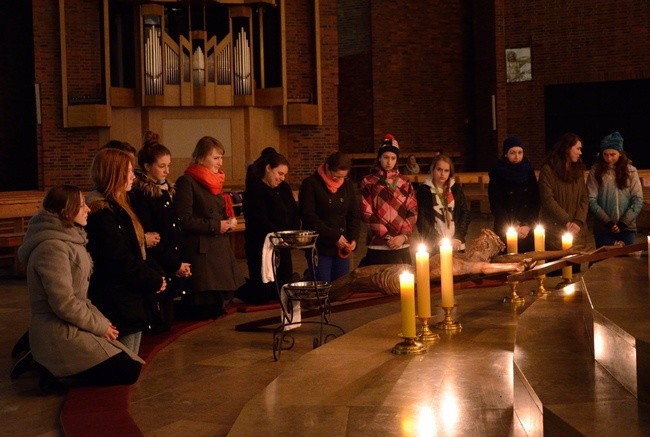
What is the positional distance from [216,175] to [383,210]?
4.54 ft

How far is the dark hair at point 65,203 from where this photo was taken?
16.7 feet

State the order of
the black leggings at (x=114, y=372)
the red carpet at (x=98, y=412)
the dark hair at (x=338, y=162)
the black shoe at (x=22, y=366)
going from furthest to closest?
the dark hair at (x=338, y=162), the black shoe at (x=22, y=366), the black leggings at (x=114, y=372), the red carpet at (x=98, y=412)

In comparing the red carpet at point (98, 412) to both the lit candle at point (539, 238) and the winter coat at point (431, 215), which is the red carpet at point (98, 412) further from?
the winter coat at point (431, 215)

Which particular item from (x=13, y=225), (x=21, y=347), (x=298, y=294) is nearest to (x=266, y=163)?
(x=298, y=294)

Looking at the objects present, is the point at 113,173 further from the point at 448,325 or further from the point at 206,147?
the point at 448,325

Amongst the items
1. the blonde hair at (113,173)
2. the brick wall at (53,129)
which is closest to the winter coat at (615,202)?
the blonde hair at (113,173)

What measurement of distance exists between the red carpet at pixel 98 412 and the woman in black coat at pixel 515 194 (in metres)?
4.07

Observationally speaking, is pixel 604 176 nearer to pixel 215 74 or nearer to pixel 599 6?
pixel 215 74

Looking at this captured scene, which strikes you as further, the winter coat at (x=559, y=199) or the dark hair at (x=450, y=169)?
the winter coat at (x=559, y=199)

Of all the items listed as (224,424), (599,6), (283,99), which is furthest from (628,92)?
(224,424)

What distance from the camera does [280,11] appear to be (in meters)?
15.8

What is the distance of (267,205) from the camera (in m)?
7.35

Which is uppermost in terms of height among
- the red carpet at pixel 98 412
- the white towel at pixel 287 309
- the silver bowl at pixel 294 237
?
the silver bowl at pixel 294 237

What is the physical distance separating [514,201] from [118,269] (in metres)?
3.88
